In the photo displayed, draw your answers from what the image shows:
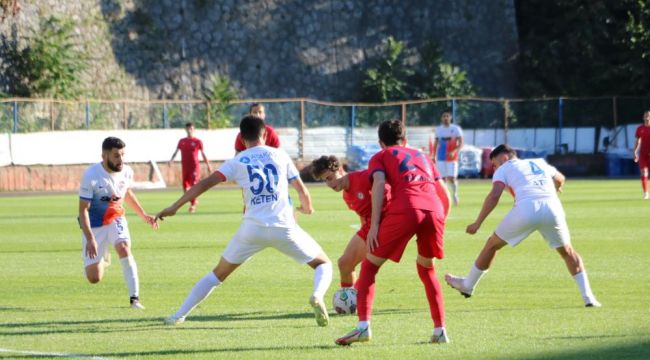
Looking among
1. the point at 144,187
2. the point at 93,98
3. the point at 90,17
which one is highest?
the point at 90,17

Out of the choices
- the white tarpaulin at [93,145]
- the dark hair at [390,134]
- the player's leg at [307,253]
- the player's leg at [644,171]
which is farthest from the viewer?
the white tarpaulin at [93,145]

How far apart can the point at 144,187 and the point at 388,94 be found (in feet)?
45.8

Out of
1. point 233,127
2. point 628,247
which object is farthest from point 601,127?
point 628,247

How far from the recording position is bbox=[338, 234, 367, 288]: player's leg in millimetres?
11477

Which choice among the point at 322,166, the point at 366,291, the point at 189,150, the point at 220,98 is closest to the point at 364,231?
the point at 322,166

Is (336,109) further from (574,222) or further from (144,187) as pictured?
(574,222)

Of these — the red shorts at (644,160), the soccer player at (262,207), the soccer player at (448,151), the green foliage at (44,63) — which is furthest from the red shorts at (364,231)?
the green foliage at (44,63)

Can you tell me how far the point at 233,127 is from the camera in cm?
4256

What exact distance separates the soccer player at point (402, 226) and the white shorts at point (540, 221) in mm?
2315

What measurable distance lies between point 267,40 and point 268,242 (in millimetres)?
38421

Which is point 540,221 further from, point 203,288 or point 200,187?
point 200,187

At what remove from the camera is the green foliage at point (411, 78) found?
4819 centimetres

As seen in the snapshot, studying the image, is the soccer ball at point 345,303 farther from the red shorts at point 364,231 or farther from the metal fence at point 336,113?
the metal fence at point 336,113

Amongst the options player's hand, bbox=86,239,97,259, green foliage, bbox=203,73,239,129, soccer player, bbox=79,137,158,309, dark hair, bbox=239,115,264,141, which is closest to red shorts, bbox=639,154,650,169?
green foliage, bbox=203,73,239,129
